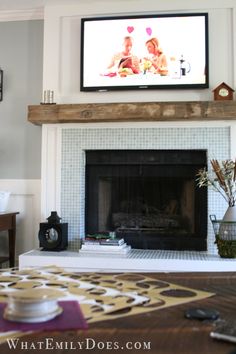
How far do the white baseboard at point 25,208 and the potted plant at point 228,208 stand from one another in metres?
1.44

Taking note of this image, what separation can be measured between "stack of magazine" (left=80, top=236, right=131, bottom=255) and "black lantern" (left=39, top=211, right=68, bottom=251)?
185 mm

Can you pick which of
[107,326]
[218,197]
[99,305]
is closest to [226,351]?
[107,326]

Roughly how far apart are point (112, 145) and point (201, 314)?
239 cm

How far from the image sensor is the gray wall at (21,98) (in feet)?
11.6

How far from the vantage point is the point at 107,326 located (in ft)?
2.93

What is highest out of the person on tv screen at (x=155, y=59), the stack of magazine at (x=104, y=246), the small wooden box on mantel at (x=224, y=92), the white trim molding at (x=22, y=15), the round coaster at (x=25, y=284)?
the white trim molding at (x=22, y=15)

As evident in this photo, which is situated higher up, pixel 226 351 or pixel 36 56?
pixel 36 56

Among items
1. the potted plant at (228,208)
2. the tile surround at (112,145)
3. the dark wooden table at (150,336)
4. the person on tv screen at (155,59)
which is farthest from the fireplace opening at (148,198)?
the dark wooden table at (150,336)

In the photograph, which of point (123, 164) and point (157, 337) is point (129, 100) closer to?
point (123, 164)

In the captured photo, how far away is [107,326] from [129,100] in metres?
2.56

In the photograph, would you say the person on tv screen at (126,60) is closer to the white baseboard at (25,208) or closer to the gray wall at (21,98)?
the gray wall at (21,98)

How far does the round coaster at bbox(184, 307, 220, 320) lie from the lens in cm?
96

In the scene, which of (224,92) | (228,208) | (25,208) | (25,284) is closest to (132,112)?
(224,92)

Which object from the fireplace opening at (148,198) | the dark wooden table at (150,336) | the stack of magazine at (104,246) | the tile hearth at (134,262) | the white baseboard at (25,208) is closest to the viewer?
the dark wooden table at (150,336)
